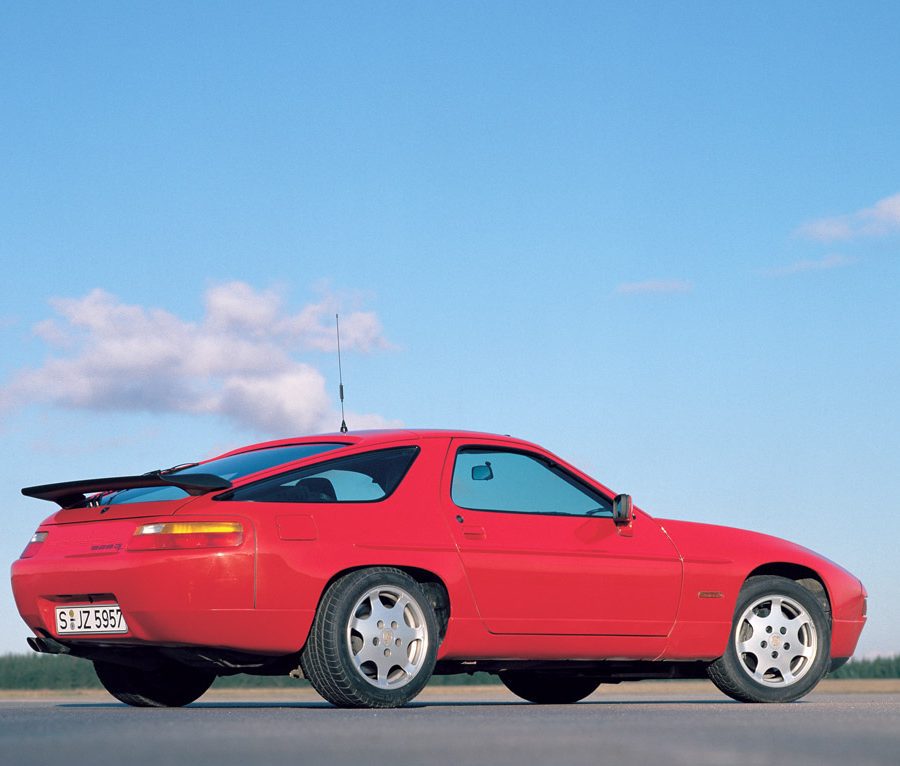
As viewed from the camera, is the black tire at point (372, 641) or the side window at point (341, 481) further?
the side window at point (341, 481)

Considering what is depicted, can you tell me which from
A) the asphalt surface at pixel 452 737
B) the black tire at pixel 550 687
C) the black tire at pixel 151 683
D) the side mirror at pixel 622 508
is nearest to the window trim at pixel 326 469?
the asphalt surface at pixel 452 737

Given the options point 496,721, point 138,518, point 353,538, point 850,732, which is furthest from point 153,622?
point 850,732

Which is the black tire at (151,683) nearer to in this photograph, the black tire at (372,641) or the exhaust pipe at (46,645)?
the exhaust pipe at (46,645)

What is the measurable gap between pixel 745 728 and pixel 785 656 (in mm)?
Result: 3401

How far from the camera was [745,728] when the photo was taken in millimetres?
6820

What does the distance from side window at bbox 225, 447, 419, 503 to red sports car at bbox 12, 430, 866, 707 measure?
0.03 feet

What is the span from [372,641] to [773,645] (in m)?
3.00

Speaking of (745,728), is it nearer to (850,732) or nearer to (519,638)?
(850,732)

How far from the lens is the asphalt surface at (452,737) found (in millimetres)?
5398

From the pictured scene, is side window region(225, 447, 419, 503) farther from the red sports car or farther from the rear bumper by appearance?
the rear bumper

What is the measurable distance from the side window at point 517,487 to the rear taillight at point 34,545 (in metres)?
Result: 2.37

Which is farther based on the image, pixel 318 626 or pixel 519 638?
pixel 519 638

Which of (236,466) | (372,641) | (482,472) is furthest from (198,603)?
(482,472)

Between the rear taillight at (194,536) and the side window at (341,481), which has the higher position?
the side window at (341,481)
